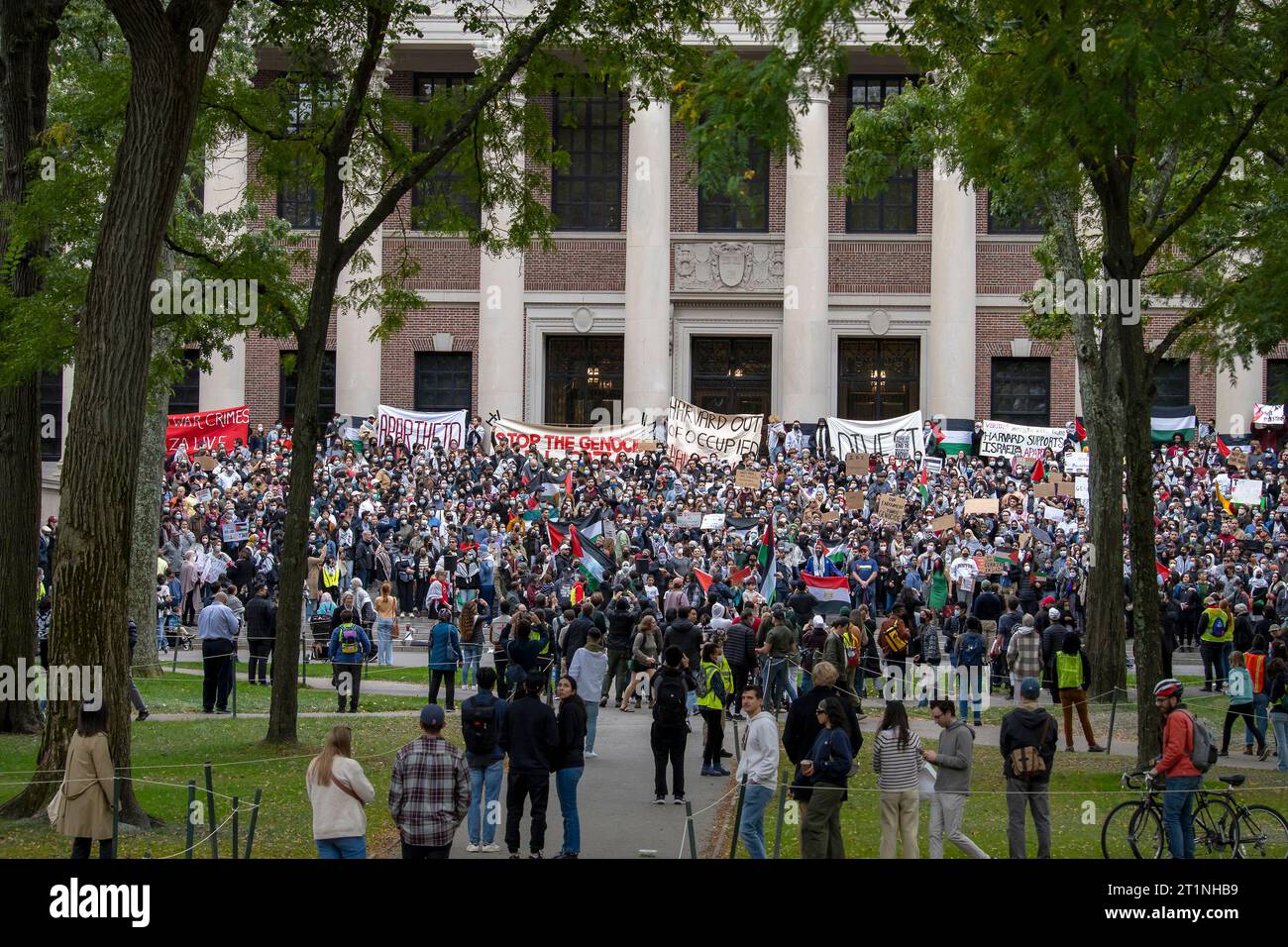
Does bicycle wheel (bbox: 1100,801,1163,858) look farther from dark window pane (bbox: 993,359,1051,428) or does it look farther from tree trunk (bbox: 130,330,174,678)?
dark window pane (bbox: 993,359,1051,428)

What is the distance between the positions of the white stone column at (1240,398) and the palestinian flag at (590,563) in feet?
76.9

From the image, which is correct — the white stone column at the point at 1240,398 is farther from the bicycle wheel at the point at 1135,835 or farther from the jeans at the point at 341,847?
the jeans at the point at 341,847

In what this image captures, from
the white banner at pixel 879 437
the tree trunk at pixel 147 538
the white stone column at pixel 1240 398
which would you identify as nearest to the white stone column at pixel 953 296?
the white banner at pixel 879 437

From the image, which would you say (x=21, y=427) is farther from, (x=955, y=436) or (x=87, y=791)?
(x=955, y=436)

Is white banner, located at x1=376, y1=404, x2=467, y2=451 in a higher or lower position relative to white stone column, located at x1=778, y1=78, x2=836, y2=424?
lower

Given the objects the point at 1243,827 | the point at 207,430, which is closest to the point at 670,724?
the point at 1243,827

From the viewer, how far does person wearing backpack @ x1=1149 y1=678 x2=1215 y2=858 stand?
12.9 meters

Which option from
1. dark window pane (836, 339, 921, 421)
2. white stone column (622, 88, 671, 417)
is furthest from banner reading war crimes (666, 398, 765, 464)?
dark window pane (836, 339, 921, 421)

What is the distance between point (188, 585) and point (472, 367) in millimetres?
19430

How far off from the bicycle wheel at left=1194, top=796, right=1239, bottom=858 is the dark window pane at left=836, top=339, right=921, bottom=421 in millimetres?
35810

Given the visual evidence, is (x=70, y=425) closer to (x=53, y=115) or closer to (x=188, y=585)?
(x=53, y=115)

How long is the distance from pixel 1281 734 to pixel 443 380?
34079 millimetres

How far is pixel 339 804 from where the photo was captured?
10766 mm

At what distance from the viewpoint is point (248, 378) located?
48562 mm
